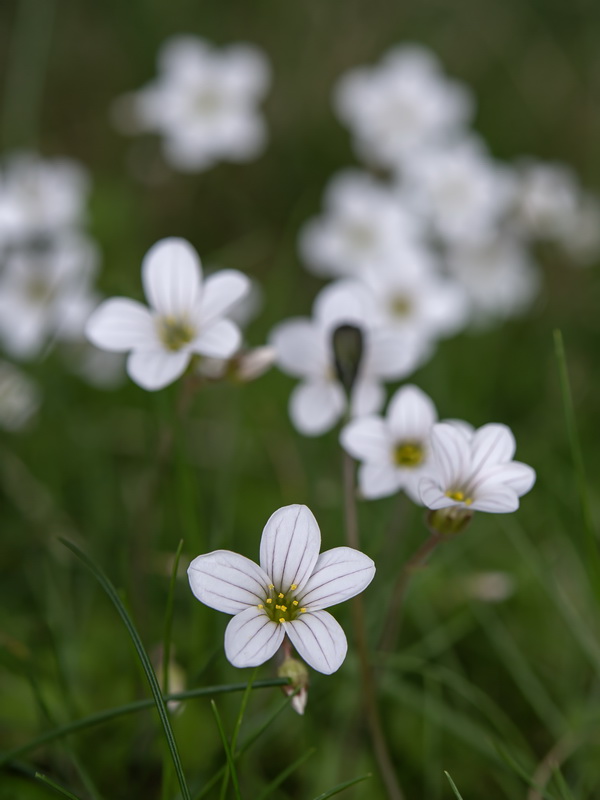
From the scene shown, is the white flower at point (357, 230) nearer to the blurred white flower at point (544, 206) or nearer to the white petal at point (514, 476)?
the blurred white flower at point (544, 206)

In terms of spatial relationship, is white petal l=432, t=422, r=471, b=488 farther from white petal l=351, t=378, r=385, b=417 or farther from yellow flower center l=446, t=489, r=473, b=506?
white petal l=351, t=378, r=385, b=417

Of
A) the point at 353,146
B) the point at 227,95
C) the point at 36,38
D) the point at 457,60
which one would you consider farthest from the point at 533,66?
the point at 36,38

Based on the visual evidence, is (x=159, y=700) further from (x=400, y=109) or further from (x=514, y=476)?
(x=400, y=109)

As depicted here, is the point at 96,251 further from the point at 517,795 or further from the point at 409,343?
the point at 517,795

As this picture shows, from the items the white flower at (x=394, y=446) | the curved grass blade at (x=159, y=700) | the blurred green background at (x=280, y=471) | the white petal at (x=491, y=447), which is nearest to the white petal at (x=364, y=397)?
the white flower at (x=394, y=446)

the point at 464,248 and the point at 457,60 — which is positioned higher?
the point at 457,60

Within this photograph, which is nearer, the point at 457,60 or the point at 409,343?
the point at 409,343
